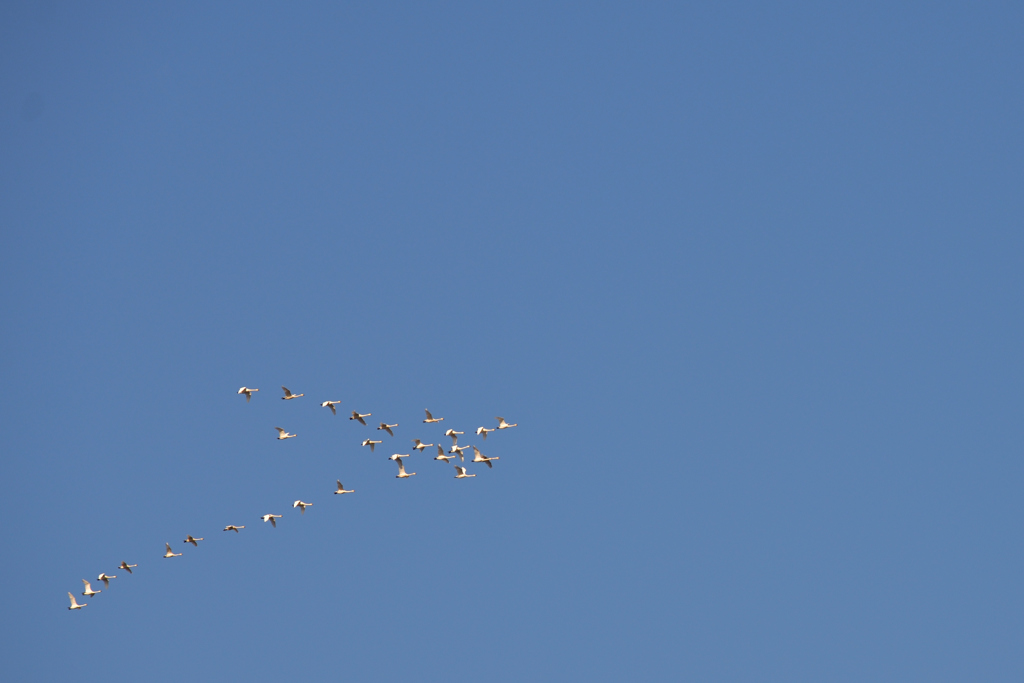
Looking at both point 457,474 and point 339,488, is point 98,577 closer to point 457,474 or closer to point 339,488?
point 339,488

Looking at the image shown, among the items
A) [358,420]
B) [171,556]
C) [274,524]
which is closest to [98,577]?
[171,556]

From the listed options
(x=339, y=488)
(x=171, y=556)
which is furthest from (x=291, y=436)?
(x=171, y=556)

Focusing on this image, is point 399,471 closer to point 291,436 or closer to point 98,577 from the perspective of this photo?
point 291,436

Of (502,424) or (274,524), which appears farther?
(502,424)

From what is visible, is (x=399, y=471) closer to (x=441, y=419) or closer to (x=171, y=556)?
(x=441, y=419)

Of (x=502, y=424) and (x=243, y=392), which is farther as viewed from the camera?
(x=502, y=424)

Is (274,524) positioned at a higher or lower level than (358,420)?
lower

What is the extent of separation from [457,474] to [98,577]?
28888 mm

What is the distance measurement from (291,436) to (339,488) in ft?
21.0

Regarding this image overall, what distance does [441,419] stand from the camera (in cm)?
11250

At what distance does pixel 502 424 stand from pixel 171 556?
92.7ft

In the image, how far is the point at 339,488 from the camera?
378 feet

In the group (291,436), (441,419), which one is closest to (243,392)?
(291,436)

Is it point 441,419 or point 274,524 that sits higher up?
point 441,419
